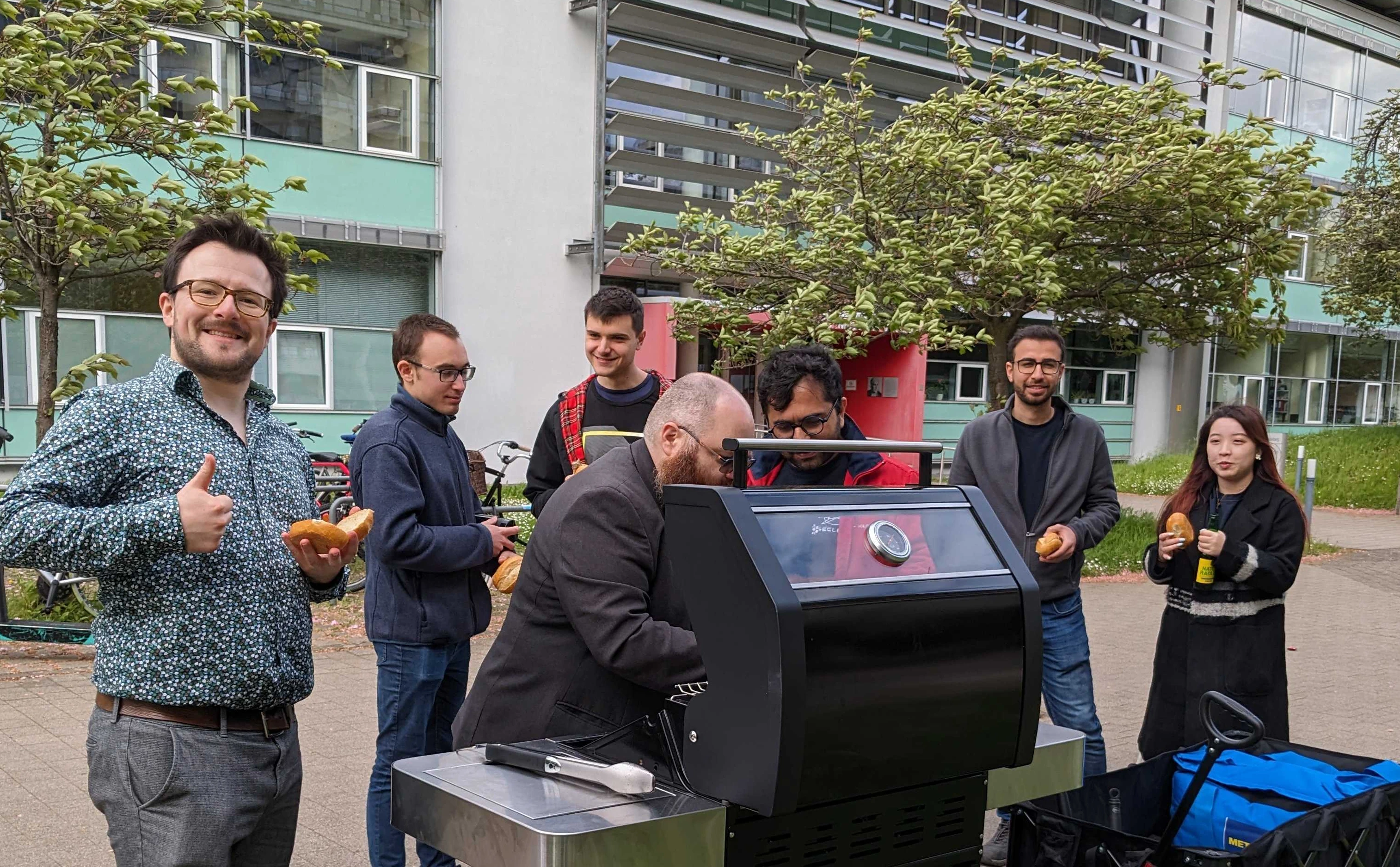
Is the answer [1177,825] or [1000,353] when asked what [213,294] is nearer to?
[1177,825]

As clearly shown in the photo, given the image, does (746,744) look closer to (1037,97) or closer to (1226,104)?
(1037,97)

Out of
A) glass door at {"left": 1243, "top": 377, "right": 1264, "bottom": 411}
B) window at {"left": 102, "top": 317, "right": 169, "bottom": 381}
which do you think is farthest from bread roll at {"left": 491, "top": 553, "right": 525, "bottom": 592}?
glass door at {"left": 1243, "top": 377, "right": 1264, "bottom": 411}

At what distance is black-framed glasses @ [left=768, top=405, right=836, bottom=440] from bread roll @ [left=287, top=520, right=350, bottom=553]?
5.54 feet

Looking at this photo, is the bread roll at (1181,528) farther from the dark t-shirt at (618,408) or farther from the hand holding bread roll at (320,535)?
the hand holding bread roll at (320,535)

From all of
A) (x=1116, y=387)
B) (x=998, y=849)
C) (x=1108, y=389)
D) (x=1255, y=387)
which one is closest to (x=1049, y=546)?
(x=998, y=849)

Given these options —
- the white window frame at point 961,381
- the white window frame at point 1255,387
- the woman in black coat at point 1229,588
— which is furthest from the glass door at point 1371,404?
the woman in black coat at point 1229,588

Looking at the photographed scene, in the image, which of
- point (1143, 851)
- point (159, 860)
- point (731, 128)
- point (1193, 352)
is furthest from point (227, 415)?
point (1193, 352)

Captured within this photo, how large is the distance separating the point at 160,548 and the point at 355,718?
4.26m

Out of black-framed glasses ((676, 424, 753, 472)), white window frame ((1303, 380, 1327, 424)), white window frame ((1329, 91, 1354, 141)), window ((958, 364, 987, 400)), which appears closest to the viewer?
black-framed glasses ((676, 424, 753, 472))

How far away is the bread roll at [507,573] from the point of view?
3.02 metres

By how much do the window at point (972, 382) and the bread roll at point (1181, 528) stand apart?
751 inches

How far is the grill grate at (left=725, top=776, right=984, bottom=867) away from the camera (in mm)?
1775

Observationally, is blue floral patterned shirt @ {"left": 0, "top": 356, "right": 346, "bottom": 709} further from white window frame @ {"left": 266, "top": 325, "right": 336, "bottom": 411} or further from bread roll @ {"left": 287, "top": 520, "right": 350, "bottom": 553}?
white window frame @ {"left": 266, "top": 325, "right": 336, "bottom": 411}

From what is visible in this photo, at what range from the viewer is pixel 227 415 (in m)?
2.32
